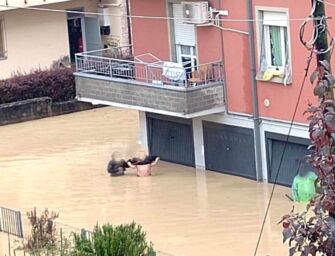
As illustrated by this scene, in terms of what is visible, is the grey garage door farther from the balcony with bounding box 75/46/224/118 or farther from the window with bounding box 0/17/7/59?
the window with bounding box 0/17/7/59

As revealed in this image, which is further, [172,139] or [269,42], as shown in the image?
[172,139]

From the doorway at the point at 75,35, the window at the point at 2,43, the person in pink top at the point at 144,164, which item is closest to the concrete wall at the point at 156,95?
the person in pink top at the point at 144,164

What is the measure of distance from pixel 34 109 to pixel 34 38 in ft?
12.8

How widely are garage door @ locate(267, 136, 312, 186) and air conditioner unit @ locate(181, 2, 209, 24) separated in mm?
3131

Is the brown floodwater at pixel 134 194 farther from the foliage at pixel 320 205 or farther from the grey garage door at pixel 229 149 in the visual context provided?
the foliage at pixel 320 205

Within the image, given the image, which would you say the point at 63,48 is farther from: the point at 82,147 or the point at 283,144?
the point at 283,144

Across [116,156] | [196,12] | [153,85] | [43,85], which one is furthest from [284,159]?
[43,85]

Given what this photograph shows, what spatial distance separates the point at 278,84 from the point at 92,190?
4.64m

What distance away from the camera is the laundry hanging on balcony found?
24661mm

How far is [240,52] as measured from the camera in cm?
2452

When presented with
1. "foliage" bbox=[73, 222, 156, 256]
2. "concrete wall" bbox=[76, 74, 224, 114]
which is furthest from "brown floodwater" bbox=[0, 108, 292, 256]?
"foliage" bbox=[73, 222, 156, 256]

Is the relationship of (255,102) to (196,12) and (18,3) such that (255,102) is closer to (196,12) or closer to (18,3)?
(196,12)

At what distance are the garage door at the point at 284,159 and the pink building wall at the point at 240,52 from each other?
0.55 meters

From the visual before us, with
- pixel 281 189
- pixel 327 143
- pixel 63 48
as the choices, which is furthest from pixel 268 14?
pixel 327 143
